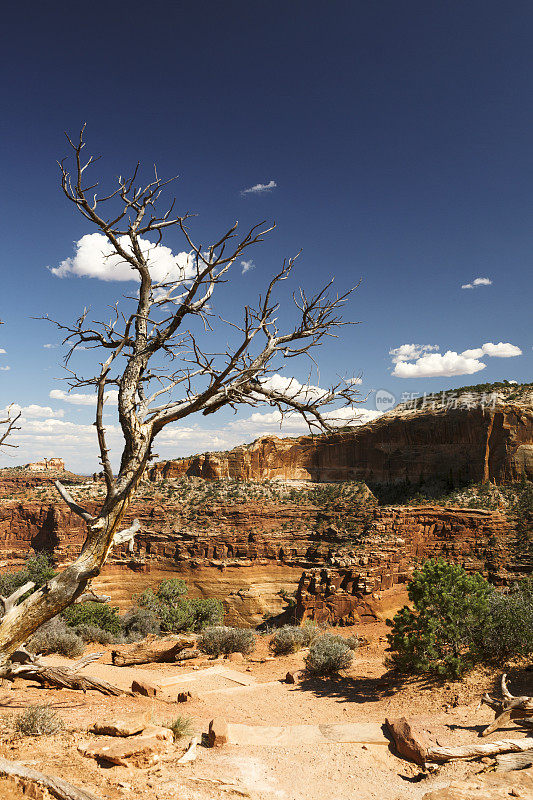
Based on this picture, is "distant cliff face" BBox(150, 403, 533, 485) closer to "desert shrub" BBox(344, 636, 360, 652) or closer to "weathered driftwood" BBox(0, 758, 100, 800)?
"desert shrub" BBox(344, 636, 360, 652)

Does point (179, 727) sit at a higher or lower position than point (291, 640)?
higher

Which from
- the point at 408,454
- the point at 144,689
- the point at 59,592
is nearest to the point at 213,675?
the point at 144,689

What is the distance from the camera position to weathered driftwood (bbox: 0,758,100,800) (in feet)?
12.7

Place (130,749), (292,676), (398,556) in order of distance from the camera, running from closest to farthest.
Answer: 1. (130,749)
2. (292,676)
3. (398,556)

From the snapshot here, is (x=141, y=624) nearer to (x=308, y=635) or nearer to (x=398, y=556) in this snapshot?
(x=308, y=635)

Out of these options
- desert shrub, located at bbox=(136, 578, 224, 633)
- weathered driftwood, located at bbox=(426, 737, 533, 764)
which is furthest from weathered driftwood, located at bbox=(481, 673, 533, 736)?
desert shrub, located at bbox=(136, 578, 224, 633)

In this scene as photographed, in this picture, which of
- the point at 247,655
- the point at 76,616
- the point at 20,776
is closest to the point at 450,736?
the point at 20,776

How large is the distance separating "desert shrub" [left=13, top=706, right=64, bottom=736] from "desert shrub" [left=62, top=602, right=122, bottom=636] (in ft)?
43.1

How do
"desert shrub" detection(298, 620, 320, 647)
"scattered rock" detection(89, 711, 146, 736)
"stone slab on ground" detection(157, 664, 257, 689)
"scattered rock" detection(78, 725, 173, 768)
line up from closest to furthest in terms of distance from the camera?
"scattered rock" detection(78, 725, 173, 768)
"scattered rock" detection(89, 711, 146, 736)
"stone slab on ground" detection(157, 664, 257, 689)
"desert shrub" detection(298, 620, 320, 647)

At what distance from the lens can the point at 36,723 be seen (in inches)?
230

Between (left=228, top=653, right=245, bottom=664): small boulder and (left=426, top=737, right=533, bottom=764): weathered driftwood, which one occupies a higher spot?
(left=426, top=737, right=533, bottom=764): weathered driftwood

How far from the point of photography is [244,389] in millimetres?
5336

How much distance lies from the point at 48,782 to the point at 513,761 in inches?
220

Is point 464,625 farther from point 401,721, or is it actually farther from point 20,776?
point 20,776
